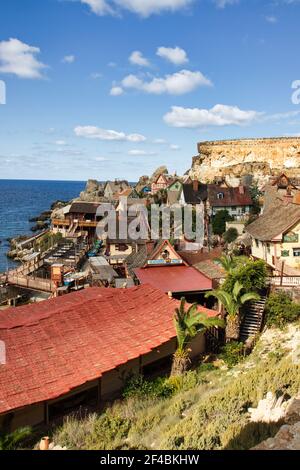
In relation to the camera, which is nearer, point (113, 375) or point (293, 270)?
point (113, 375)

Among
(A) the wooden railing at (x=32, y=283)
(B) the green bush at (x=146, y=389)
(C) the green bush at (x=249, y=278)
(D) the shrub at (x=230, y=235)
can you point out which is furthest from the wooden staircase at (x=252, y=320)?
(D) the shrub at (x=230, y=235)

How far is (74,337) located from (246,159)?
256 feet

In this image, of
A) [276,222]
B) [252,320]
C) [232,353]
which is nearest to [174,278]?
[252,320]

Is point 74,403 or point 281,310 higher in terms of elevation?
point 281,310

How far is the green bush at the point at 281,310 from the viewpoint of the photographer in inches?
1027

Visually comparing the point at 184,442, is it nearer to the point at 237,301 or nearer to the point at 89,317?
the point at 89,317

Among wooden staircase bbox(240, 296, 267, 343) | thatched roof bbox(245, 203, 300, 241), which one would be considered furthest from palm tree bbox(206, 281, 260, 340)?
thatched roof bbox(245, 203, 300, 241)

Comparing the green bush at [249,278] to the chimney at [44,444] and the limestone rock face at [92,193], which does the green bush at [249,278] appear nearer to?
the chimney at [44,444]

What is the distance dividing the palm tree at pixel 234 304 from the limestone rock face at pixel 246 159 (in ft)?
197

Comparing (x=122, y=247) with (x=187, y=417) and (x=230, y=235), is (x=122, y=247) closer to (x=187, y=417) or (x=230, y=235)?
(x=230, y=235)

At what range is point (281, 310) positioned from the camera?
2636 centimetres
